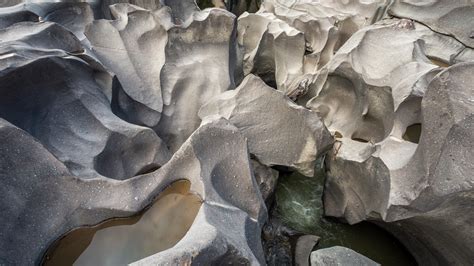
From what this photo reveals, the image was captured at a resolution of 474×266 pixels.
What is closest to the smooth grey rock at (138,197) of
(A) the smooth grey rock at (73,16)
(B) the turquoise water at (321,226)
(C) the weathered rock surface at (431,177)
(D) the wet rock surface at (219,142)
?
(D) the wet rock surface at (219,142)

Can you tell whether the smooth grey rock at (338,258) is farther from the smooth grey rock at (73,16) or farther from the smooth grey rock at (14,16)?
the smooth grey rock at (14,16)

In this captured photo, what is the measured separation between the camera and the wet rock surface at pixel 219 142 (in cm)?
292

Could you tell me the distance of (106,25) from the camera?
18.1ft

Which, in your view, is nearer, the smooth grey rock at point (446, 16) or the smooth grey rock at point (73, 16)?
the smooth grey rock at point (73, 16)

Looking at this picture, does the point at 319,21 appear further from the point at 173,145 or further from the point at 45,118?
the point at 45,118

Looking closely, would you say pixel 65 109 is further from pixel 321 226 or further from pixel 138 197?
pixel 321 226

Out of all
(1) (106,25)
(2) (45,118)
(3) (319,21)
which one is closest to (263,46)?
(3) (319,21)

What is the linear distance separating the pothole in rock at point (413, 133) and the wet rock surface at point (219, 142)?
0.01 metres

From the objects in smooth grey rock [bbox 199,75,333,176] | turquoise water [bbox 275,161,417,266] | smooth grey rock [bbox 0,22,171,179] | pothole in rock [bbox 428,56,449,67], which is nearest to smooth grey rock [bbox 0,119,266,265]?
smooth grey rock [bbox 0,22,171,179]

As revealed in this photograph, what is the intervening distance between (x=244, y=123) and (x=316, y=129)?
39.0 inches

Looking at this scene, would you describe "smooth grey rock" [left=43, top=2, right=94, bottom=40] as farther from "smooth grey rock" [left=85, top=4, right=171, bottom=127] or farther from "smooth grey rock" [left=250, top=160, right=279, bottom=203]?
"smooth grey rock" [left=250, top=160, right=279, bottom=203]

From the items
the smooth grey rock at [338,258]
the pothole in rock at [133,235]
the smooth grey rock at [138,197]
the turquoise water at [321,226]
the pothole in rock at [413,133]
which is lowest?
the turquoise water at [321,226]

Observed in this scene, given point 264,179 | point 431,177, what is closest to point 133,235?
point 264,179

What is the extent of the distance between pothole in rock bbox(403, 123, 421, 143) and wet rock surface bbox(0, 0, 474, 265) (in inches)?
0.6
